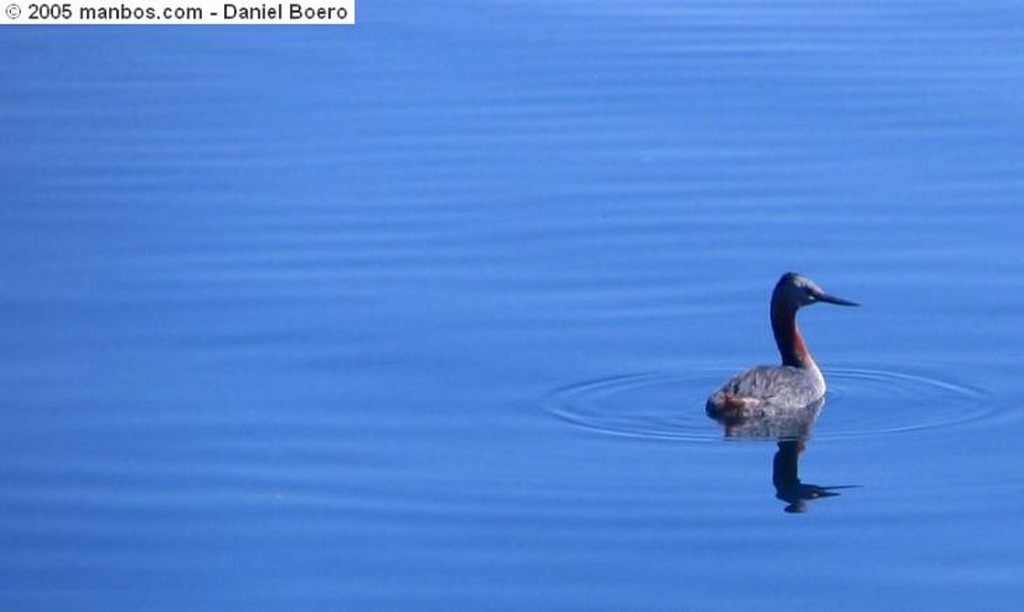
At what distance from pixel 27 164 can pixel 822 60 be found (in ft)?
22.5

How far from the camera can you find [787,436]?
13930mm

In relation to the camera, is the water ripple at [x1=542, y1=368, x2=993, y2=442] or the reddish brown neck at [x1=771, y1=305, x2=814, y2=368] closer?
the water ripple at [x1=542, y1=368, x2=993, y2=442]

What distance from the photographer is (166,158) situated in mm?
20578

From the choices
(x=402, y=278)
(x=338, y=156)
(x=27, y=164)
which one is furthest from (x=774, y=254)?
(x=27, y=164)

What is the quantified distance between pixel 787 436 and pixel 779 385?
273 mm

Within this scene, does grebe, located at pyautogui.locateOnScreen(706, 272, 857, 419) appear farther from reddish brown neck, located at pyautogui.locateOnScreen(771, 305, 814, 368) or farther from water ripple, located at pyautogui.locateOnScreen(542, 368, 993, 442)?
water ripple, located at pyautogui.locateOnScreen(542, 368, 993, 442)

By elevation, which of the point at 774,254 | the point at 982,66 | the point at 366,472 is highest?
the point at 982,66

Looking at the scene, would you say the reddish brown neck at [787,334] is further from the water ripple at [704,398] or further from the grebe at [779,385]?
the water ripple at [704,398]

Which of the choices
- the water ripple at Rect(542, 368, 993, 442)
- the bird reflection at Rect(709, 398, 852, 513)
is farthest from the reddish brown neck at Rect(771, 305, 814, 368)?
the bird reflection at Rect(709, 398, 852, 513)

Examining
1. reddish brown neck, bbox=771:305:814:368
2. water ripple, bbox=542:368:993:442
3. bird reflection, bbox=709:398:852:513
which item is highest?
reddish brown neck, bbox=771:305:814:368

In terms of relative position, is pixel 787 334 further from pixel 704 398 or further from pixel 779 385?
pixel 779 385

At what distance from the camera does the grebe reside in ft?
45.7

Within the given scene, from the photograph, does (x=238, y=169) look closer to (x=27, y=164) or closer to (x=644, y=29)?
(x=27, y=164)

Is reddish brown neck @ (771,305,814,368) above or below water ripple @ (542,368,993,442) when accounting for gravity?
above
